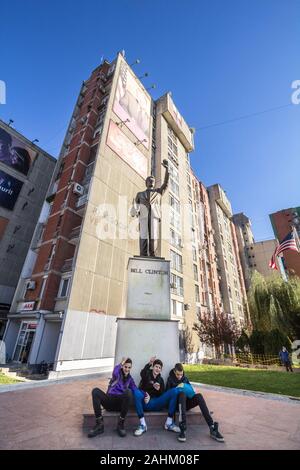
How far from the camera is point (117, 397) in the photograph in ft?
14.0

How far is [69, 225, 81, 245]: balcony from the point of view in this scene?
2212 centimetres

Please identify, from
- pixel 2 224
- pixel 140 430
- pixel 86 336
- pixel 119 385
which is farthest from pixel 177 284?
pixel 140 430

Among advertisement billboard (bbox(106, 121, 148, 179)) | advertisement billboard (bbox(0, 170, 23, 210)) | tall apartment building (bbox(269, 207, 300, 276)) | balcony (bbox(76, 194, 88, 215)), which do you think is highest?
tall apartment building (bbox(269, 207, 300, 276))

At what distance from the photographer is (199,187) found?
5322 centimetres

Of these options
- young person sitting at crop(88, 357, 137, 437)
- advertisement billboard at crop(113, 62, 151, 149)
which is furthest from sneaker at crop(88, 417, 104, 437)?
advertisement billboard at crop(113, 62, 151, 149)

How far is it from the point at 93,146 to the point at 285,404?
90.3 ft

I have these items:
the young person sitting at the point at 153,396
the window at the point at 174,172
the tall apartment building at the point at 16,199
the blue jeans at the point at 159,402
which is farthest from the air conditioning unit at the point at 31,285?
the window at the point at 174,172

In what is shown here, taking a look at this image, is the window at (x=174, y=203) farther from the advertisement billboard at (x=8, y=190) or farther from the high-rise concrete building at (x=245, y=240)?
the high-rise concrete building at (x=245, y=240)

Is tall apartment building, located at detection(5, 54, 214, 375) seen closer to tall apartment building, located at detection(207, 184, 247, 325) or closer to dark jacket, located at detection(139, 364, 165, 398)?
tall apartment building, located at detection(207, 184, 247, 325)

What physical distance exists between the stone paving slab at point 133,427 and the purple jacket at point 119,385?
0.55 metres

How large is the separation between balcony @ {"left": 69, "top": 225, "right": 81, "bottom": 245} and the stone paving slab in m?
16.4

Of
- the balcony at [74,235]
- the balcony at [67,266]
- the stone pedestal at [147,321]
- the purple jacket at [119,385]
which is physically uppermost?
the balcony at [74,235]

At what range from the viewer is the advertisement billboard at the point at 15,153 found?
2883 cm
